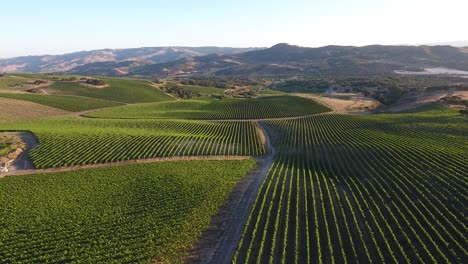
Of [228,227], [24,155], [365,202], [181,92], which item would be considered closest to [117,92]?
[181,92]

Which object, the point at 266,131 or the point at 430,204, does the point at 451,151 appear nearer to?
the point at 430,204

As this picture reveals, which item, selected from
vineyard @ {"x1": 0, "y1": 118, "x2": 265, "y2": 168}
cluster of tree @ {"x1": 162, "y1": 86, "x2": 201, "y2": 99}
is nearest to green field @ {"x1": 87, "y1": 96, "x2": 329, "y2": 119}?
vineyard @ {"x1": 0, "y1": 118, "x2": 265, "y2": 168}

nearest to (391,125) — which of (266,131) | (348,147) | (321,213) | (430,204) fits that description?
(348,147)

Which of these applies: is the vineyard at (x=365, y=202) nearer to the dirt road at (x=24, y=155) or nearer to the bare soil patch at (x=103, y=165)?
the bare soil patch at (x=103, y=165)

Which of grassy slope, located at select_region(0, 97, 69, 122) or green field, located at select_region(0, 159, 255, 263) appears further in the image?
grassy slope, located at select_region(0, 97, 69, 122)

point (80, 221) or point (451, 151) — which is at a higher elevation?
point (451, 151)

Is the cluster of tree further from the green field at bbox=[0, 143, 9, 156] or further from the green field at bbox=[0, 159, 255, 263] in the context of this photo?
the green field at bbox=[0, 159, 255, 263]
